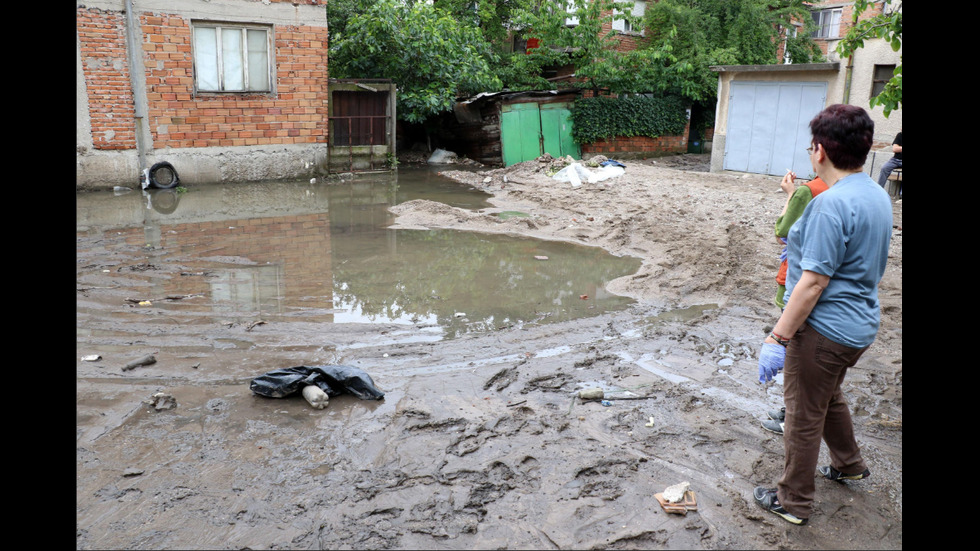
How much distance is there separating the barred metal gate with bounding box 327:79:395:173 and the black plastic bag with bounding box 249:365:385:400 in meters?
11.8

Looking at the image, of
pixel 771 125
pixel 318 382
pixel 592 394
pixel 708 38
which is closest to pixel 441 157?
pixel 771 125

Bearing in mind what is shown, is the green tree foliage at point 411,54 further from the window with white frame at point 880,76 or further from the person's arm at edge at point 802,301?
the person's arm at edge at point 802,301

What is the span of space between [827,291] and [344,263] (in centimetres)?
595

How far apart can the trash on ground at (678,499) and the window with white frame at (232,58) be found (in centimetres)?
1309

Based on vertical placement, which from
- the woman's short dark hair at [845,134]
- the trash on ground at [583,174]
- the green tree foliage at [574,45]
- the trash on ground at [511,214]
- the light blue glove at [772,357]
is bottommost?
the trash on ground at [511,214]

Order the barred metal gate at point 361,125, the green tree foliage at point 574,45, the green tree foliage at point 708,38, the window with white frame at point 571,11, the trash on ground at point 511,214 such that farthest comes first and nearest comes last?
the green tree foliage at point 708,38
the window with white frame at point 571,11
the green tree foliage at point 574,45
the barred metal gate at point 361,125
the trash on ground at point 511,214

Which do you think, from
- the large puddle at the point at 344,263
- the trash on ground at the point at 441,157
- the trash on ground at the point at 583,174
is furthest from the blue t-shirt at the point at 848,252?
the trash on ground at the point at 441,157

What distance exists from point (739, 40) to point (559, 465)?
2009 centimetres

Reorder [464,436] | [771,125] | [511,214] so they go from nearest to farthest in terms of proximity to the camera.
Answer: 1. [464,436]
2. [511,214]
3. [771,125]

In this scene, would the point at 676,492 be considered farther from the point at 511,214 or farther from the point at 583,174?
the point at 583,174

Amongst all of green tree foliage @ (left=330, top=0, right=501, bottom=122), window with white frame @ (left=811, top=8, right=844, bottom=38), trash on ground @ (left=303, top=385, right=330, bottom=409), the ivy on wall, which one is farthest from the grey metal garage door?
window with white frame @ (left=811, top=8, right=844, bottom=38)

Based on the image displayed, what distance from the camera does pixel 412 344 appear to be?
541 centimetres

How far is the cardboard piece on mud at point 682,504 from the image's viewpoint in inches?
122

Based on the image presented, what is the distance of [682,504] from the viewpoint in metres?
3.14
